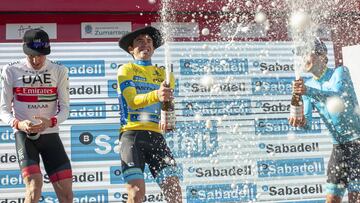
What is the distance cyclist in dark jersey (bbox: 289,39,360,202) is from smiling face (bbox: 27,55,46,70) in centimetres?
242

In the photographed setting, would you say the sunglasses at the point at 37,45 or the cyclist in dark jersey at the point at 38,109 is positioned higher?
the sunglasses at the point at 37,45

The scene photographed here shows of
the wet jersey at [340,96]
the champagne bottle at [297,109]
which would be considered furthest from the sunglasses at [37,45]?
the wet jersey at [340,96]

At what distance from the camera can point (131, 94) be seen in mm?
4930

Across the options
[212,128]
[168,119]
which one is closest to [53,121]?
[168,119]

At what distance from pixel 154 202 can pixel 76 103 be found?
1640 millimetres

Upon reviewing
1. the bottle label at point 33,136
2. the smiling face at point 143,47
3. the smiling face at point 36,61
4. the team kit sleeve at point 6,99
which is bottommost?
the bottle label at point 33,136

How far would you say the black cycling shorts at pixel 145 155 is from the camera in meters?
4.77

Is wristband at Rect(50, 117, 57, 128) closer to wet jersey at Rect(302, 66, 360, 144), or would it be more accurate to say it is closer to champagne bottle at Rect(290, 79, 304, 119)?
Answer: champagne bottle at Rect(290, 79, 304, 119)

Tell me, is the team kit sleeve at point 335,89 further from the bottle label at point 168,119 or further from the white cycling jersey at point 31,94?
the white cycling jersey at point 31,94

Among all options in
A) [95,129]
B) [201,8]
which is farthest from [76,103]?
[201,8]

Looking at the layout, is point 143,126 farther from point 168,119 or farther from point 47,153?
point 47,153

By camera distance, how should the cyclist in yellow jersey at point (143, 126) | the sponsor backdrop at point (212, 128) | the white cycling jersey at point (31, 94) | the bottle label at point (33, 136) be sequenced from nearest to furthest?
the cyclist in yellow jersey at point (143, 126) → the bottle label at point (33, 136) → the white cycling jersey at point (31, 94) → the sponsor backdrop at point (212, 128)

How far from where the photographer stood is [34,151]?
4855mm

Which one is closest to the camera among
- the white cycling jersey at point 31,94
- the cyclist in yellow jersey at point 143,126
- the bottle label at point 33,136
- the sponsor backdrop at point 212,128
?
the cyclist in yellow jersey at point 143,126
